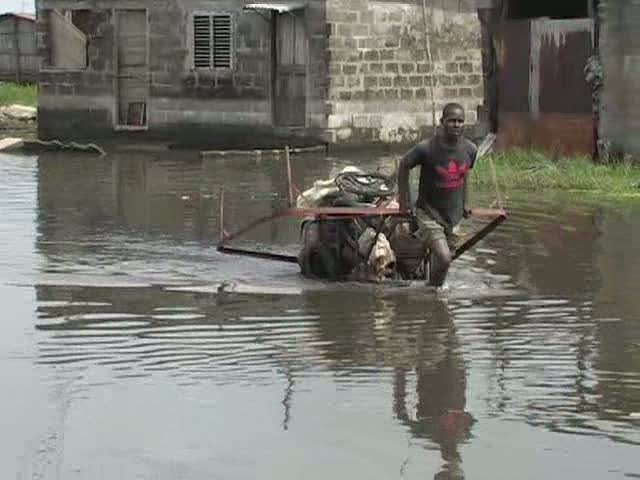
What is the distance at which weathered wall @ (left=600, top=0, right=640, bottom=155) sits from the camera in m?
19.6

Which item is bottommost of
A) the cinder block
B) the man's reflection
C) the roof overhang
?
the man's reflection

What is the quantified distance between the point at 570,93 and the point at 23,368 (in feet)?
45.6

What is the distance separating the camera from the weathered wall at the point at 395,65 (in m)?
26.7

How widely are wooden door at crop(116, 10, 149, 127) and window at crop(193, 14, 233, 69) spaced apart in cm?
132

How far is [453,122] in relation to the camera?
10773mm

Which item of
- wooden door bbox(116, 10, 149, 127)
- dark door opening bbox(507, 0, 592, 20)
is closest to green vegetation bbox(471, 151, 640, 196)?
dark door opening bbox(507, 0, 592, 20)

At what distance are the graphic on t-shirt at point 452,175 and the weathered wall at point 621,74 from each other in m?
9.34

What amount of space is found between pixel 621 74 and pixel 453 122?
9.71m

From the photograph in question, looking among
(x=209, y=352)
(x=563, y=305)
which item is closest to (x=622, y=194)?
(x=563, y=305)

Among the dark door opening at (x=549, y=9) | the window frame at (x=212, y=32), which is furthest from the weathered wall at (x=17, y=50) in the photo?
the dark door opening at (x=549, y=9)

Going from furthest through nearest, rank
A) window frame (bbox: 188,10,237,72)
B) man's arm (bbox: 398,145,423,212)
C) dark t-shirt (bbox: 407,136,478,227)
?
window frame (bbox: 188,10,237,72)
dark t-shirt (bbox: 407,136,478,227)
man's arm (bbox: 398,145,423,212)

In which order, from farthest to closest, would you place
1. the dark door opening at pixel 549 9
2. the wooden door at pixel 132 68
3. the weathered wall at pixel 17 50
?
the weathered wall at pixel 17 50, the wooden door at pixel 132 68, the dark door opening at pixel 549 9

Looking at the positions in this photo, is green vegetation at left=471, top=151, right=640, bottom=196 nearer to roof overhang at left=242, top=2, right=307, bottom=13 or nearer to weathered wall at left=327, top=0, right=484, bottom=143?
weathered wall at left=327, top=0, right=484, bottom=143

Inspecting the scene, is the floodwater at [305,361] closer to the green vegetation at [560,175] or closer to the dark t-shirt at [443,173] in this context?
the dark t-shirt at [443,173]
